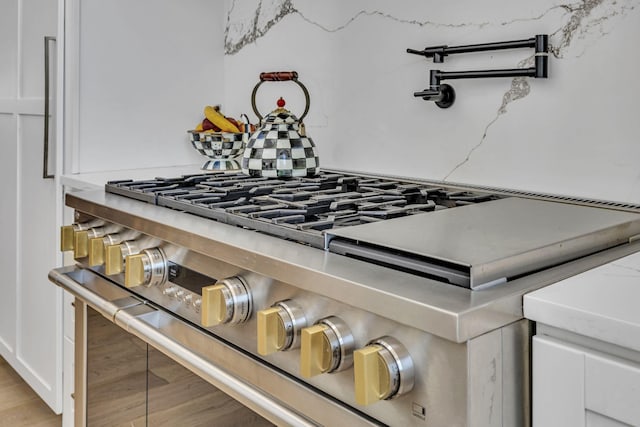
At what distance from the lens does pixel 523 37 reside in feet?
4.11

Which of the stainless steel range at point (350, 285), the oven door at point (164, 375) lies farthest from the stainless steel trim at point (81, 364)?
the stainless steel range at point (350, 285)

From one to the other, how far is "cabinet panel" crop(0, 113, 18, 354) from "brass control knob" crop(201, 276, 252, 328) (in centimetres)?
168

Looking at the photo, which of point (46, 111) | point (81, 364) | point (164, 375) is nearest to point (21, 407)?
point (81, 364)

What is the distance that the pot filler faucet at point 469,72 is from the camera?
1.19 metres

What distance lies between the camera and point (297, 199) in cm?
113

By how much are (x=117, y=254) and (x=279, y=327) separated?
518 mm

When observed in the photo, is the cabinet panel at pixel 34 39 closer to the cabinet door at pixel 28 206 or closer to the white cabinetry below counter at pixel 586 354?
the cabinet door at pixel 28 206

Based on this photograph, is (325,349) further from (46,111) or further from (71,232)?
(46,111)

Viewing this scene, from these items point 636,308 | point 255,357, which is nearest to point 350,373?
point 255,357

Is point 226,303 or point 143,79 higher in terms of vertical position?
point 143,79

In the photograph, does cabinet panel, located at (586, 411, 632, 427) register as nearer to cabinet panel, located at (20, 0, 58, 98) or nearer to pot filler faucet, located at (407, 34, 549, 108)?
pot filler faucet, located at (407, 34, 549, 108)

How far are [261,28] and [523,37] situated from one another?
1.02 m

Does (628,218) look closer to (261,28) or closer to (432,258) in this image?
(432,258)

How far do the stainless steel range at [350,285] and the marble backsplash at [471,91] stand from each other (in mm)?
97
